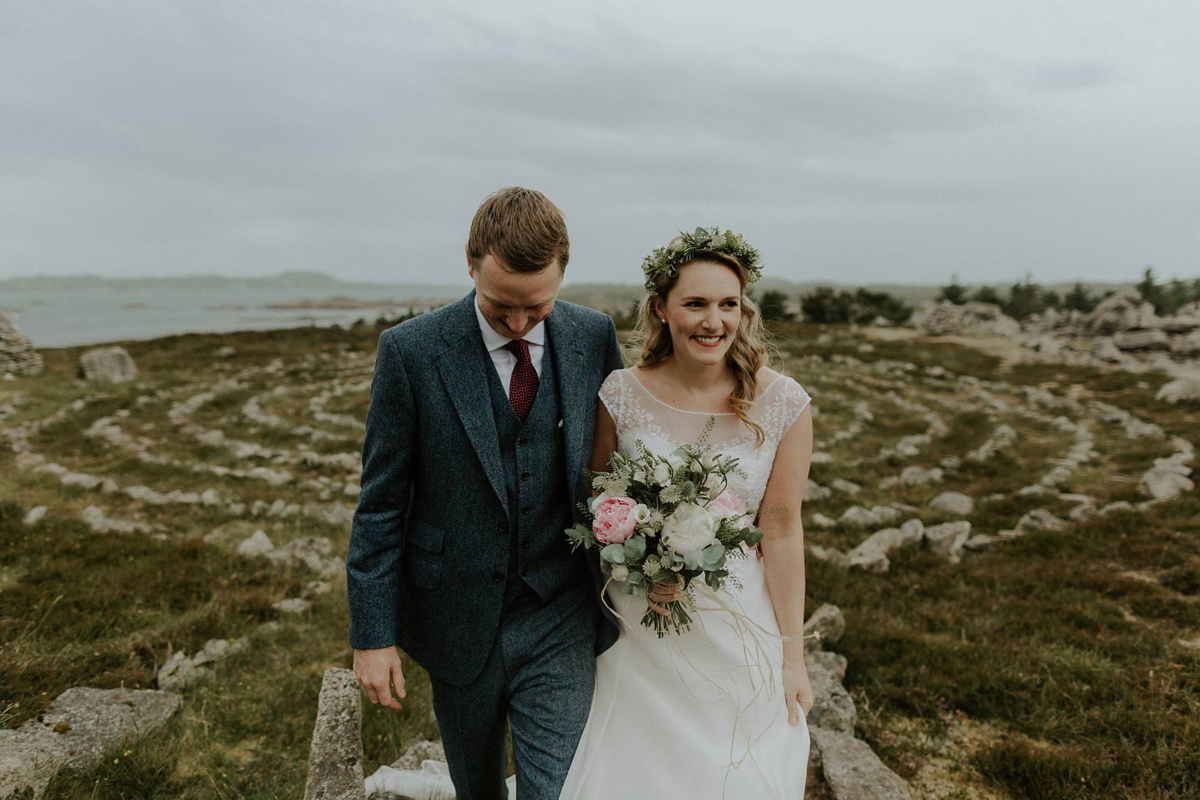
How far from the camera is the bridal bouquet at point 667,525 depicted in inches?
99.6

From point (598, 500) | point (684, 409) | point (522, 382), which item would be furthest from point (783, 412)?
point (522, 382)

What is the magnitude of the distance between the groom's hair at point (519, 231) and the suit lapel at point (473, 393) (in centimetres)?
34

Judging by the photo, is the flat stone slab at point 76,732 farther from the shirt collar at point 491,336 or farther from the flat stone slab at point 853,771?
the flat stone slab at point 853,771

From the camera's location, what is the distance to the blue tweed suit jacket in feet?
9.18

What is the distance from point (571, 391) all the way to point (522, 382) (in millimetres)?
212

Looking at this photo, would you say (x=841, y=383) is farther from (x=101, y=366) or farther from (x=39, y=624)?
(x=101, y=366)

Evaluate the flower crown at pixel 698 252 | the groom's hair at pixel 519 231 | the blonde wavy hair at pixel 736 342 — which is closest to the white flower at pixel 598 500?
the groom's hair at pixel 519 231

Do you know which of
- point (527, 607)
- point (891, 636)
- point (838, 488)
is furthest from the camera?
point (838, 488)

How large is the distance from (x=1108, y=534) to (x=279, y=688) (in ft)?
30.0

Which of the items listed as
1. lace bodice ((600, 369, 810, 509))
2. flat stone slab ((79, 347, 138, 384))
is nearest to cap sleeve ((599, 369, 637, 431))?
lace bodice ((600, 369, 810, 509))

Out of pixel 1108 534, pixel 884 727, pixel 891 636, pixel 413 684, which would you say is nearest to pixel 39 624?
pixel 413 684

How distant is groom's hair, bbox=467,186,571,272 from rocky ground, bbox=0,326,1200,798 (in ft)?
10.9

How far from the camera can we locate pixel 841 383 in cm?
2078

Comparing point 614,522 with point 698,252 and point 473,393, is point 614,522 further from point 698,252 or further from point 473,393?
point 698,252
